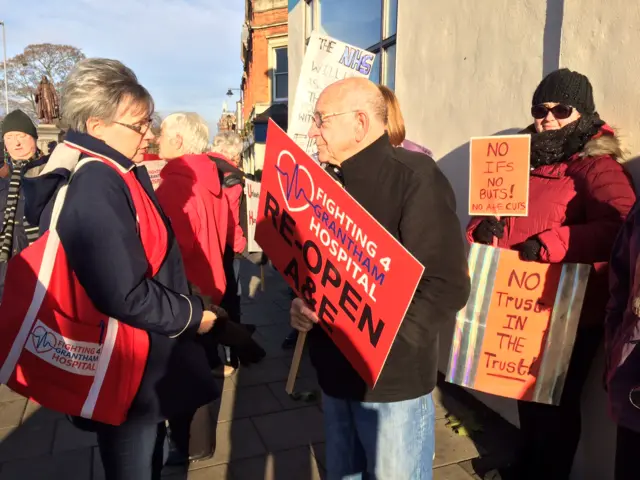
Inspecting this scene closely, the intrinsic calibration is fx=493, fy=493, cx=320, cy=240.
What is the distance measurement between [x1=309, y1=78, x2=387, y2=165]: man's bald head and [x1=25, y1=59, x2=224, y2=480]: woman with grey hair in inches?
24.7

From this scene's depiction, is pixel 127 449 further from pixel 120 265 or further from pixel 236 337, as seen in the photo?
pixel 120 265

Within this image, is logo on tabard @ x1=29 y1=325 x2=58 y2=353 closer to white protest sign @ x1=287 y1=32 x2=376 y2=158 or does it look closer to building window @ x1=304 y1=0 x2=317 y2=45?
white protest sign @ x1=287 y1=32 x2=376 y2=158

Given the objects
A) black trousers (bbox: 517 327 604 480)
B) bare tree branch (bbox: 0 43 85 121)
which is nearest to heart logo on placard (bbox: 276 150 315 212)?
black trousers (bbox: 517 327 604 480)

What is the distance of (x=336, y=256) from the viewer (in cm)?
150

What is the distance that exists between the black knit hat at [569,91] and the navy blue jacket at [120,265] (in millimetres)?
1839

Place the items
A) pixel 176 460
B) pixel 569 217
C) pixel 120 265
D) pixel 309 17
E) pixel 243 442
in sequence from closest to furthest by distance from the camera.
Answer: pixel 120 265 < pixel 569 217 < pixel 176 460 < pixel 243 442 < pixel 309 17

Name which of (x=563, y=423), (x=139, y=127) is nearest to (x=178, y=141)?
(x=139, y=127)

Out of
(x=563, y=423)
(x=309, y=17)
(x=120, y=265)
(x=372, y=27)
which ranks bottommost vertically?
(x=563, y=423)

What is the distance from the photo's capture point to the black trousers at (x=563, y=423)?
2.36 meters

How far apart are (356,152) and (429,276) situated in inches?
18.7

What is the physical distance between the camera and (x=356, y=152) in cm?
165

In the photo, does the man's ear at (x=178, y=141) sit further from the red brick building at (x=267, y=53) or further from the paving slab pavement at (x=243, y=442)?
the red brick building at (x=267, y=53)

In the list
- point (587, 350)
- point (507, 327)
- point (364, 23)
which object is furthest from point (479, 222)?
point (364, 23)

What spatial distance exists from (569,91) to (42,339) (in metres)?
2.36
